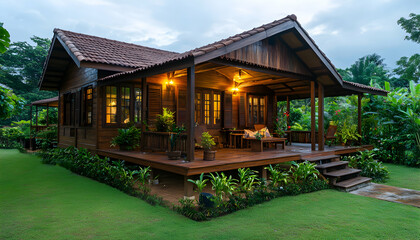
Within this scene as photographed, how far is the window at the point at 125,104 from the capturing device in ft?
31.6

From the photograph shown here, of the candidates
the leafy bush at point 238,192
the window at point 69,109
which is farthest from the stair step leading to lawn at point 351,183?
the window at point 69,109

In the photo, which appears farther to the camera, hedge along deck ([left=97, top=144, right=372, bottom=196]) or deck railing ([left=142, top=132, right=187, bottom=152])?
deck railing ([left=142, top=132, right=187, bottom=152])

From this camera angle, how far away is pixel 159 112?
32.2ft

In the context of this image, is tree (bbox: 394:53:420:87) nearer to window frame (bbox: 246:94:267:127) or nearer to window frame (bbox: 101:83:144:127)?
window frame (bbox: 246:94:267:127)

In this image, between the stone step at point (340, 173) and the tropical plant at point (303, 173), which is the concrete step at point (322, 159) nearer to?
the stone step at point (340, 173)

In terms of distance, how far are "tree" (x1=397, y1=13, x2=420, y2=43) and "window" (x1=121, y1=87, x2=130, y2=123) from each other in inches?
813

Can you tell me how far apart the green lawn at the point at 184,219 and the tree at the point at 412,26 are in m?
19.1

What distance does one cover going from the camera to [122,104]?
960 cm

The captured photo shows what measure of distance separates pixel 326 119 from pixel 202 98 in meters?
7.58

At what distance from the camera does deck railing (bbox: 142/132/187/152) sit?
677 centimetres

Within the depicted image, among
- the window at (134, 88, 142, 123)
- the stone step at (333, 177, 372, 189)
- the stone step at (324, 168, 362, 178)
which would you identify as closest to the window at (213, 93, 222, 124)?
the window at (134, 88, 142, 123)

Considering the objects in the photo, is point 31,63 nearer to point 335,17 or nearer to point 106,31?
point 335,17

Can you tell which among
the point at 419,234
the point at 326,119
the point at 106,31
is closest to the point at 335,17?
the point at 326,119

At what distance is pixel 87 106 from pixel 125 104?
5.84 feet
